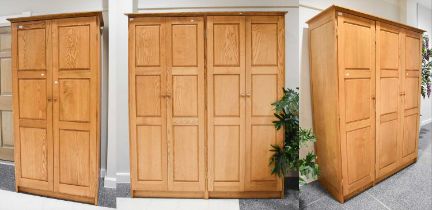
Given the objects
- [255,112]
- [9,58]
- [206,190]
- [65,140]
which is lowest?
[206,190]

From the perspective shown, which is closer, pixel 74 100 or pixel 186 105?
pixel 74 100

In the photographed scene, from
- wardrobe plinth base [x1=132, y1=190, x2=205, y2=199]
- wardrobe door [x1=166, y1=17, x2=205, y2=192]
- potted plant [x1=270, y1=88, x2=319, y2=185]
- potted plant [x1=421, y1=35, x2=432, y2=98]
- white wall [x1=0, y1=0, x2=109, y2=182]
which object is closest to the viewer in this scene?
potted plant [x1=421, y1=35, x2=432, y2=98]

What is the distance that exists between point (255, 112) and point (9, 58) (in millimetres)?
1263

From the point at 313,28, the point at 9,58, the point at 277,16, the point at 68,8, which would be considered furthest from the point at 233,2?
the point at 9,58

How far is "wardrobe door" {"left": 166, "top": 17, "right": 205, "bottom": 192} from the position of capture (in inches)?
56.1

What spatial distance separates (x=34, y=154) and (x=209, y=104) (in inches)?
36.6

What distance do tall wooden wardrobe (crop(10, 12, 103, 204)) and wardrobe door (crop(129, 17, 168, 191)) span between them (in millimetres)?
300

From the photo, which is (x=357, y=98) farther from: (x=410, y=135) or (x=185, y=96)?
(x=185, y=96)

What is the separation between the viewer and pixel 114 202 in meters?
0.98

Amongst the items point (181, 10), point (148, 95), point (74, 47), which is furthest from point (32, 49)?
point (181, 10)

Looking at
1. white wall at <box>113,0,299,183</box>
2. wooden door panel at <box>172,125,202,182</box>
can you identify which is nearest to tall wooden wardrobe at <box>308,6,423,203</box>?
white wall at <box>113,0,299,183</box>

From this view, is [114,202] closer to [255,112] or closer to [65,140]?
[65,140]

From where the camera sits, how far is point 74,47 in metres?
1.04

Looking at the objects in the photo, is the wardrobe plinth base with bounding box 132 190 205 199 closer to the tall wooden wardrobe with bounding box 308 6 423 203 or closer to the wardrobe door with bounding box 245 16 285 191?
the wardrobe door with bounding box 245 16 285 191
